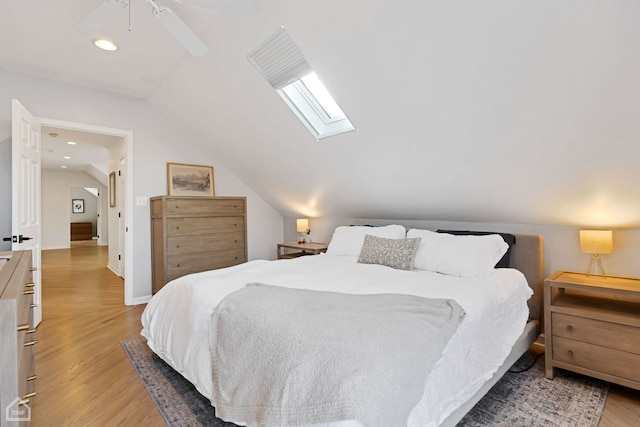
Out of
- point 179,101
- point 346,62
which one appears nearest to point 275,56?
point 346,62

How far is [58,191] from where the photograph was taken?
8.54 metres

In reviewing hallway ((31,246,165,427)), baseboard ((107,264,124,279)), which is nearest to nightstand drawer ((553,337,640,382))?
hallway ((31,246,165,427))

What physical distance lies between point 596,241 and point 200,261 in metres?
3.65

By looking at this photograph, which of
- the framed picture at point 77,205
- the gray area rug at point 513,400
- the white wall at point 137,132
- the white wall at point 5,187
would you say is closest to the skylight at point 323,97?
the white wall at point 137,132

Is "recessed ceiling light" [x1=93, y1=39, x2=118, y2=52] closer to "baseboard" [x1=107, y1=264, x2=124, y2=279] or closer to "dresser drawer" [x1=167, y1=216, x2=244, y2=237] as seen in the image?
"dresser drawer" [x1=167, y1=216, x2=244, y2=237]

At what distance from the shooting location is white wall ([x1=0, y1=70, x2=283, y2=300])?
303 cm

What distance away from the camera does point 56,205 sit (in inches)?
333

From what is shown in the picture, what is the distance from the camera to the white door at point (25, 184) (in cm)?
248

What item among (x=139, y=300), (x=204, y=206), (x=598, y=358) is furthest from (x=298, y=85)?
(x=139, y=300)

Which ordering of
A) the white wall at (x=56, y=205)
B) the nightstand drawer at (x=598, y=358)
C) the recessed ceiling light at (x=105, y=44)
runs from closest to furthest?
the nightstand drawer at (x=598, y=358) < the recessed ceiling light at (x=105, y=44) < the white wall at (x=56, y=205)

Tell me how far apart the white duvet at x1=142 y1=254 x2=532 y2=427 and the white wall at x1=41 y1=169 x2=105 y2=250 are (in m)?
8.44

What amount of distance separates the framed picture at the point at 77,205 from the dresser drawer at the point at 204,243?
10054 mm

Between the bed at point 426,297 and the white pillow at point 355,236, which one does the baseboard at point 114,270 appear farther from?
the white pillow at point 355,236

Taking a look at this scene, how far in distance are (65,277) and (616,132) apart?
22.0 feet
